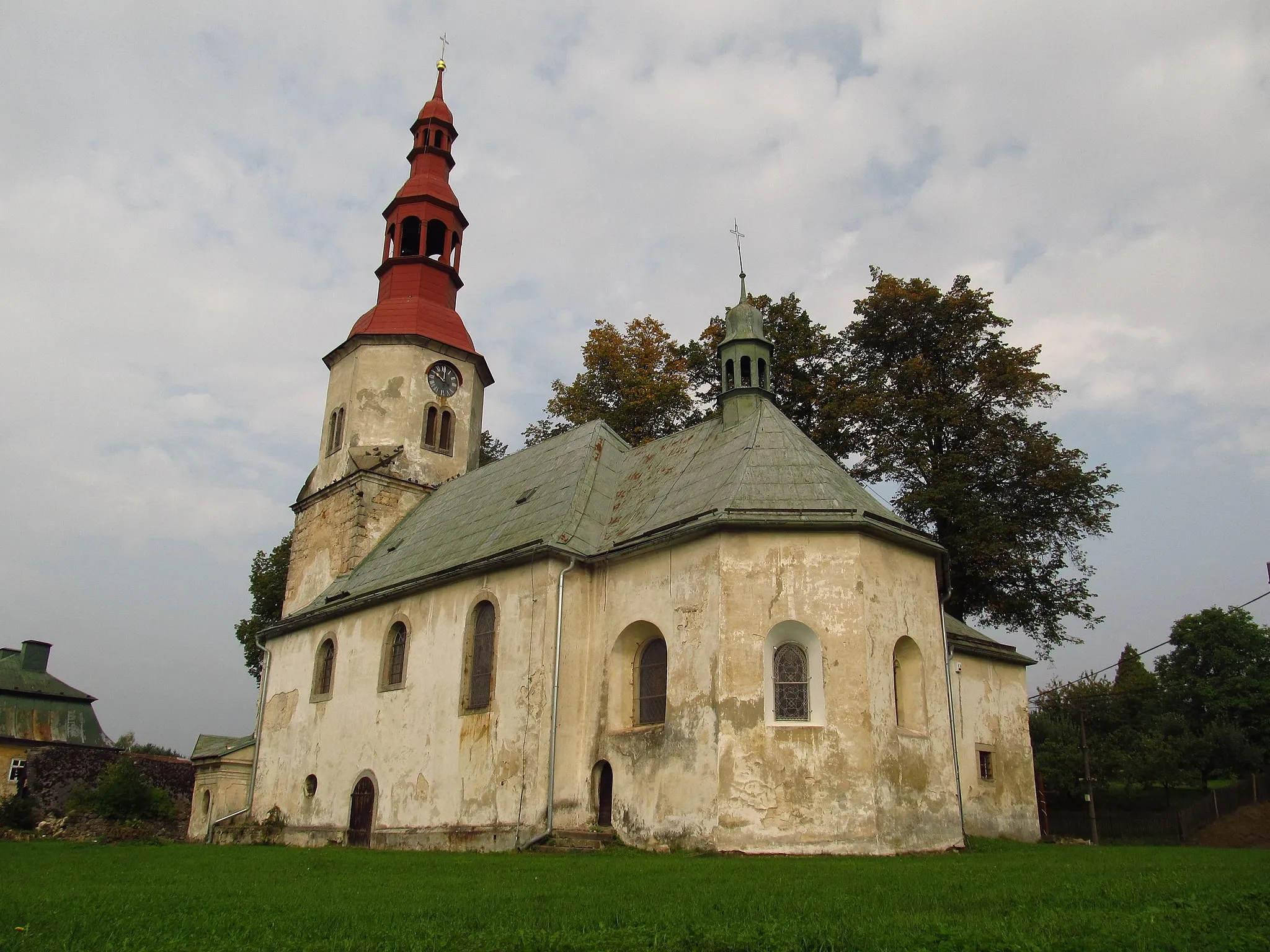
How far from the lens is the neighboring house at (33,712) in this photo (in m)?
39.0

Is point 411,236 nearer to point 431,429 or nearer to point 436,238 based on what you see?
point 436,238

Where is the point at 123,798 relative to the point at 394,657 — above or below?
below

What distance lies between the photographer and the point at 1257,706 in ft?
131

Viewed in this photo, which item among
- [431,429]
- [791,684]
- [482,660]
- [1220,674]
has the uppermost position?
[431,429]

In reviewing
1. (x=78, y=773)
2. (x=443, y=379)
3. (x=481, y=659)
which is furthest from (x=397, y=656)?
(x=78, y=773)

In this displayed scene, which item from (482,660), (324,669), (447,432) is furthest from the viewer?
(447,432)

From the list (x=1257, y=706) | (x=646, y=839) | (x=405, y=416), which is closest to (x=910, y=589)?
(x=646, y=839)

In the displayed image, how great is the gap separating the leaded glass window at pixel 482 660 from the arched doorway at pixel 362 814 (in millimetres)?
3715

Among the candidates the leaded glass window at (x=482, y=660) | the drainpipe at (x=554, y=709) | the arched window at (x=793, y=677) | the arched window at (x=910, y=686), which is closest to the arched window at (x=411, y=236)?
the leaded glass window at (x=482, y=660)

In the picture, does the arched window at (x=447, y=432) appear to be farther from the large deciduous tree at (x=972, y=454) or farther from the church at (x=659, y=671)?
the large deciduous tree at (x=972, y=454)

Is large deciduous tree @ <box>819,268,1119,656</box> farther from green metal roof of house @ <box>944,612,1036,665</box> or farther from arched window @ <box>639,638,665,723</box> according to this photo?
arched window @ <box>639,638,665,723</box>

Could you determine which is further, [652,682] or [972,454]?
[972,454]

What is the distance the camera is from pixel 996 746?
69.6ft

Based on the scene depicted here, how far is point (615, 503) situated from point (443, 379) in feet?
35.2
